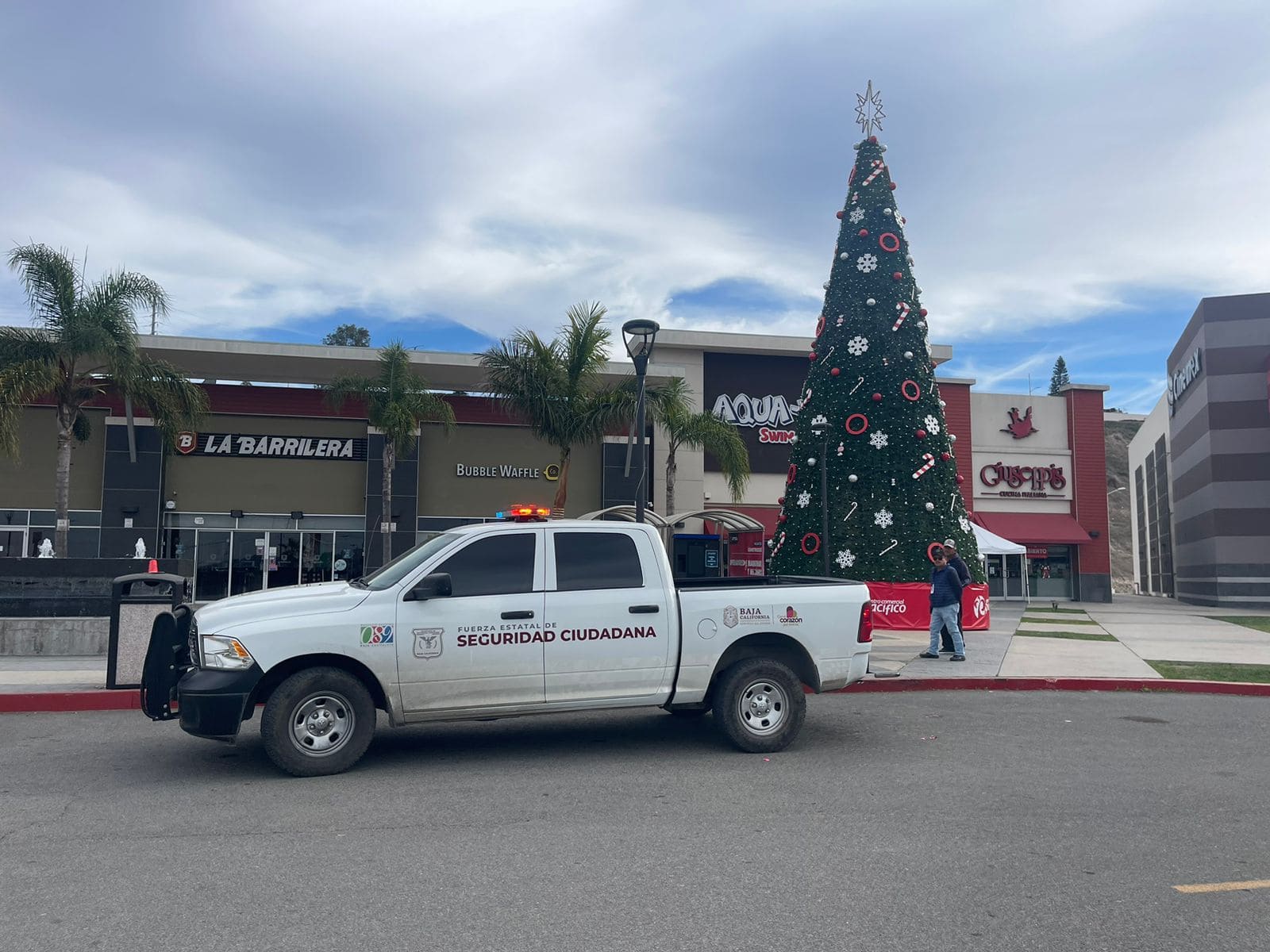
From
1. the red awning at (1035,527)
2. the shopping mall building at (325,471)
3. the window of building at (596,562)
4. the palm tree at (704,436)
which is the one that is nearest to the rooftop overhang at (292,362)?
the shopping mall building at (325,471)

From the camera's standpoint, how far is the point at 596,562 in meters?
7.79

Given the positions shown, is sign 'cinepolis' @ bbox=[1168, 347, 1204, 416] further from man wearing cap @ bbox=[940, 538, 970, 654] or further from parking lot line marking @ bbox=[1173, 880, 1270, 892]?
parking lot line marking @ bbox=[1173, 880, 1270, 892]

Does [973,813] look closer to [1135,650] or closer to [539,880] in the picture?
[539,880]

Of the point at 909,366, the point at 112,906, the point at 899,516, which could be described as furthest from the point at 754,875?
the point at 909,366

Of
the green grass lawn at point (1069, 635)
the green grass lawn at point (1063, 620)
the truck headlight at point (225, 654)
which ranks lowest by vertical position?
the green grass lawn at point (1063, 620)

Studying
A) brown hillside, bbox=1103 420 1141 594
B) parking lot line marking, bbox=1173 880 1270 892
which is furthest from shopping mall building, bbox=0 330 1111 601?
brown hillside, bbox=1103 420 1141 594

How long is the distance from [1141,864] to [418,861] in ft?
12.4

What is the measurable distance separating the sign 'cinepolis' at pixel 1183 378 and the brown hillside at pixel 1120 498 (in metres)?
69.8

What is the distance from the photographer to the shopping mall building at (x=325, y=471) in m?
28.1

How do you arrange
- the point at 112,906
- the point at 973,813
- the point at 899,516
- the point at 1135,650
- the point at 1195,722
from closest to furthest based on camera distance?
the point at 112,906
the point at 973,813
the point at 1195,722
the point at 1135,650
the point at 899,516

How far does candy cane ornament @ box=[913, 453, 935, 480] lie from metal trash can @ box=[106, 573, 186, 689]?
1295 cm

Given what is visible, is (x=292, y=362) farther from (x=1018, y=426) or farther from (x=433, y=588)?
(x=1018, y=426)

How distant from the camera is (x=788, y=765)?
24.6ft

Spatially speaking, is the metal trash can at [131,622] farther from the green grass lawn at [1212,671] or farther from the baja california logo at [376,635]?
the green grass lawn at [1212,671]
